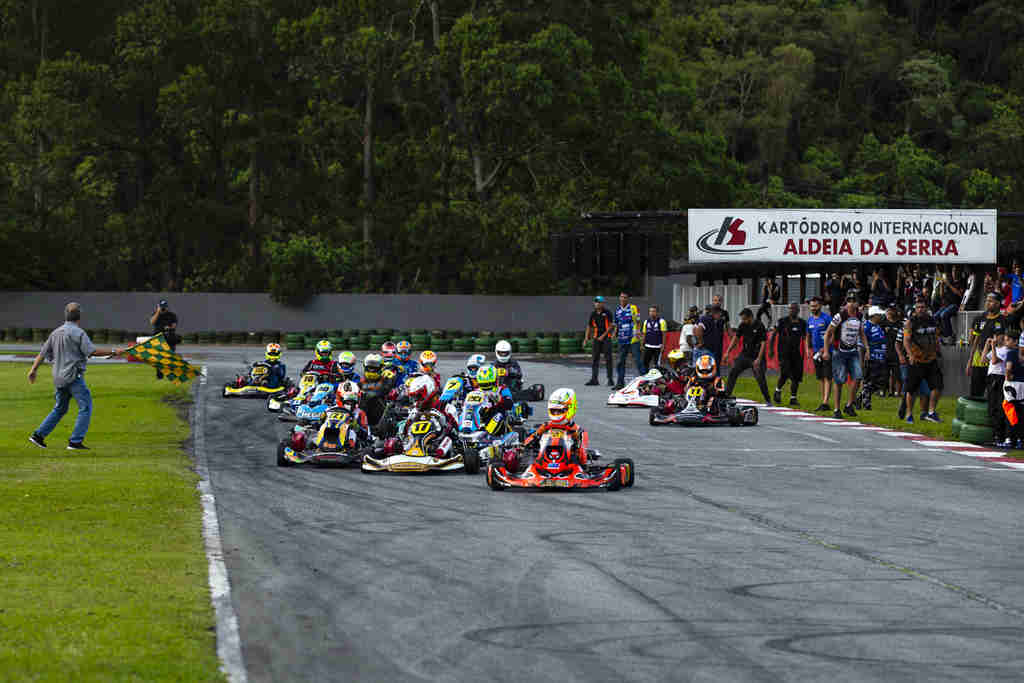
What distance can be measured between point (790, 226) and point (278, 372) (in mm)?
15561

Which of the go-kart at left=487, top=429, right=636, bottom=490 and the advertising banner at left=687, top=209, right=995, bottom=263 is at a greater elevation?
the advertising banner at left=687, top=209, right=995, bottom=263

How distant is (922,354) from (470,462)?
9.43m

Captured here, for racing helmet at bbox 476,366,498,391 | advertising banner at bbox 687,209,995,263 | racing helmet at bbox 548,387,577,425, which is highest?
advertising banner at bbox 687,209,995,263

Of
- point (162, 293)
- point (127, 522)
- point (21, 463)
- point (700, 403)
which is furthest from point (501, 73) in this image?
point (127, 522)

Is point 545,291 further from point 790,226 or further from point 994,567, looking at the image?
point 994,567

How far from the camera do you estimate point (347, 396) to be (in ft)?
58.9

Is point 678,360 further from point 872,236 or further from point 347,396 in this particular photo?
point 872,236

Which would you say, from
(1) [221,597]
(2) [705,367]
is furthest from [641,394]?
(1) [221,597]

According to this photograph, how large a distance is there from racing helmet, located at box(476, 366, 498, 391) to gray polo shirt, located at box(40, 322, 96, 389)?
15.6 ft

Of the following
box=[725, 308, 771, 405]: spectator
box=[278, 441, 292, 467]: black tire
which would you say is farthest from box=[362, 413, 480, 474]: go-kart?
box=[725, 308, 771, 405]: spectator

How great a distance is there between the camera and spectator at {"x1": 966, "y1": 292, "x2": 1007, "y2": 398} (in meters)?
20.7

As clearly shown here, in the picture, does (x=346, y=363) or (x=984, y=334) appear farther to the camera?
(x=346, y=363)

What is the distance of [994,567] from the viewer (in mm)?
10125

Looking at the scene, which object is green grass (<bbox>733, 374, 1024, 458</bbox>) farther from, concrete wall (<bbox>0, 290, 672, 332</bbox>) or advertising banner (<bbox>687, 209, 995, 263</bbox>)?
concrete wall (<bbox>0, 290, 672, 332</bbox>)
